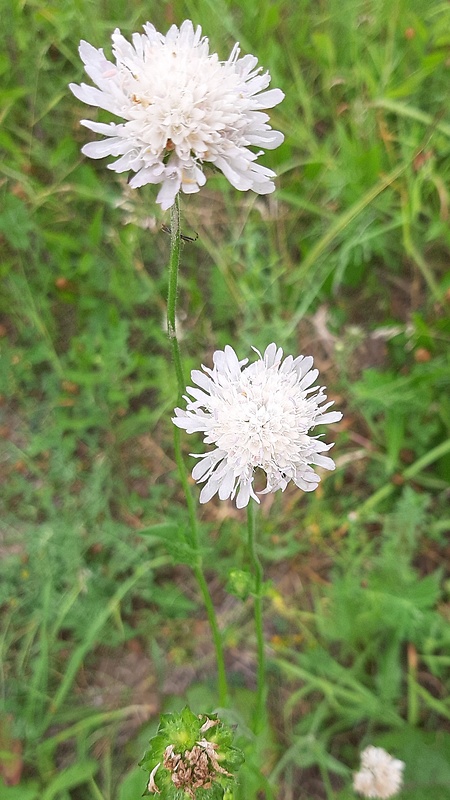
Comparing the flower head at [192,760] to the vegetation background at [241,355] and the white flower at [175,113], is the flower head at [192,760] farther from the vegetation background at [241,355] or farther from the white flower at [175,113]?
the white flower at [175,113]

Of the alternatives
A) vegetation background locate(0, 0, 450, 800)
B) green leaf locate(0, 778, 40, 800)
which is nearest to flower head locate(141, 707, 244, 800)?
vegetation background locate(0, 0, 450, 800)

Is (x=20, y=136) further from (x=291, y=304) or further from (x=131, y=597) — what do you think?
(x=131, y=597)

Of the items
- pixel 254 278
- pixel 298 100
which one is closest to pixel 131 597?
pixel 254 278

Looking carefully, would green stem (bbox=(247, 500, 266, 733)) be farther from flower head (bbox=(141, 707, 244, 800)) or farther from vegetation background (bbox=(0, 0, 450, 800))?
vegetation background (bbox=(0, 0, 450, 800))

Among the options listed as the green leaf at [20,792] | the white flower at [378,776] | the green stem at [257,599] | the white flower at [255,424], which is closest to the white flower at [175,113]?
the white flower at [255,424]

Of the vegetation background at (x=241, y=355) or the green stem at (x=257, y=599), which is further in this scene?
the vegetation background at (x=241, y=355)
